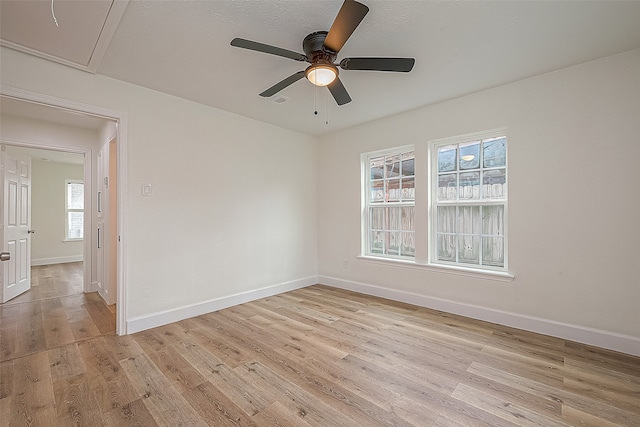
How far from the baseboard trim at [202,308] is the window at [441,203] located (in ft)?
4.65

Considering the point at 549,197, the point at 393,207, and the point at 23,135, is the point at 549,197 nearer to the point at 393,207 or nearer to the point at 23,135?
the point at 393,207

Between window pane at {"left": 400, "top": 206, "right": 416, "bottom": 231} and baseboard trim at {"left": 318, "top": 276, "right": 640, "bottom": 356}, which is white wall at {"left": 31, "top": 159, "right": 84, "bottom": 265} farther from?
window pane at {"left": 400, "top": 206, "right": 416, "bottom": 231}

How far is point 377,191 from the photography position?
4.39 metres

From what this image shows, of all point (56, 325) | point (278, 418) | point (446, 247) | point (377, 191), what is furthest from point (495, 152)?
point (56, 325)

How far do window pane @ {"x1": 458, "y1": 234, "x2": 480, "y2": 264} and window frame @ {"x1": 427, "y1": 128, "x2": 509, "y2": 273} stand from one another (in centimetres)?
5

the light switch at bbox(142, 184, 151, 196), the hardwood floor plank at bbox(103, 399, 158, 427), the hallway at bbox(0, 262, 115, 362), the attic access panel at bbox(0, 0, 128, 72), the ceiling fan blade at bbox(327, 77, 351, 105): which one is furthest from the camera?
the light switch at bbox(142, 184, 151, 196)

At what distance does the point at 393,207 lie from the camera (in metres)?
4.19

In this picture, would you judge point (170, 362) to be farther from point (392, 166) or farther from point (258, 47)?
point (392, 166)

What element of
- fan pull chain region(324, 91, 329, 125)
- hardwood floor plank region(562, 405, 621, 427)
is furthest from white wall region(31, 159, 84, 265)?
hardwood floor plank region(562, 405, 621, 427)

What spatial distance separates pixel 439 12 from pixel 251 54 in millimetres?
1455

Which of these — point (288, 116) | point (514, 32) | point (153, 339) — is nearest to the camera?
point (514, 32)

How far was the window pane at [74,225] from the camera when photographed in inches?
294

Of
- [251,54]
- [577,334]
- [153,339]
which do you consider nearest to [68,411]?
[153,339]

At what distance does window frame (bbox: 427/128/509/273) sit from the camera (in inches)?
123
